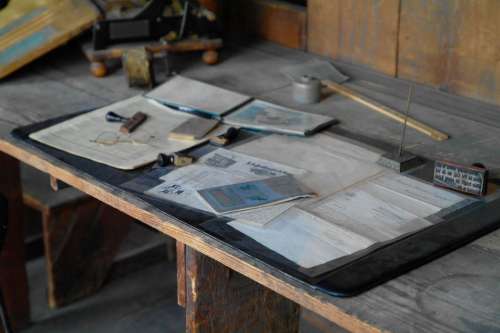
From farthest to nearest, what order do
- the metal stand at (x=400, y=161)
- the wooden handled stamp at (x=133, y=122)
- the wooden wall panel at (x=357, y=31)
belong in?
the wooden wall panel at (x=357, y=31) → the wooden handled stamp at (x=133, y=122) → the metal stand at (x=400, y=161)

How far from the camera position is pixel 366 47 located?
8.54ft

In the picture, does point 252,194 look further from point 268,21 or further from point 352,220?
point 268,21

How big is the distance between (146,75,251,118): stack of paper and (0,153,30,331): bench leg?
595mm

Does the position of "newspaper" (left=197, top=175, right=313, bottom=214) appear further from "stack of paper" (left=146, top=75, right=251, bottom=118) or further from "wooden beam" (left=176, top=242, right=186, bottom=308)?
"stack of paper" (left=146, top=75, right=251, bottom=118)

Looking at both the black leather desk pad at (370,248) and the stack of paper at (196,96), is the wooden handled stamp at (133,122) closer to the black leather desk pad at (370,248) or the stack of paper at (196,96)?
the stack of paper at (196,96)

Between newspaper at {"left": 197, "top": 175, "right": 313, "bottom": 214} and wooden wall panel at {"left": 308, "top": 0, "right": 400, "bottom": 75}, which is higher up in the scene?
wooden wall panel at {"left": 308, "top": 0, "right": 400, "bottom": 75}

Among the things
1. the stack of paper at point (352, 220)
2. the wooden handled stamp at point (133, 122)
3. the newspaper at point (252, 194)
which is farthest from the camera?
the wooden handled stamp at point (133, 122)

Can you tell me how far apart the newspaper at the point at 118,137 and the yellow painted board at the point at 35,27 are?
402mm

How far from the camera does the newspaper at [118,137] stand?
1972 mm

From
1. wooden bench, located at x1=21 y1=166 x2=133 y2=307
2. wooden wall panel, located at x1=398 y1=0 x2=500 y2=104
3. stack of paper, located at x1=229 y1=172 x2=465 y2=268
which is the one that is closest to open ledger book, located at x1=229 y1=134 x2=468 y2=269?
stack of paper, located at x1=229 y1=172 x2=465 y2=268

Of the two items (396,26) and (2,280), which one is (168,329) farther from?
Answer: (396,26)

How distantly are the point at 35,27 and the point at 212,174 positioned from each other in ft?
Result: 3.31

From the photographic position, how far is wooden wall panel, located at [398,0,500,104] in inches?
89.0

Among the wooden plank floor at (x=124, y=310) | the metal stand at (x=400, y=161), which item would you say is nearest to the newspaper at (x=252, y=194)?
the metal stand at (x=400, y=161)
